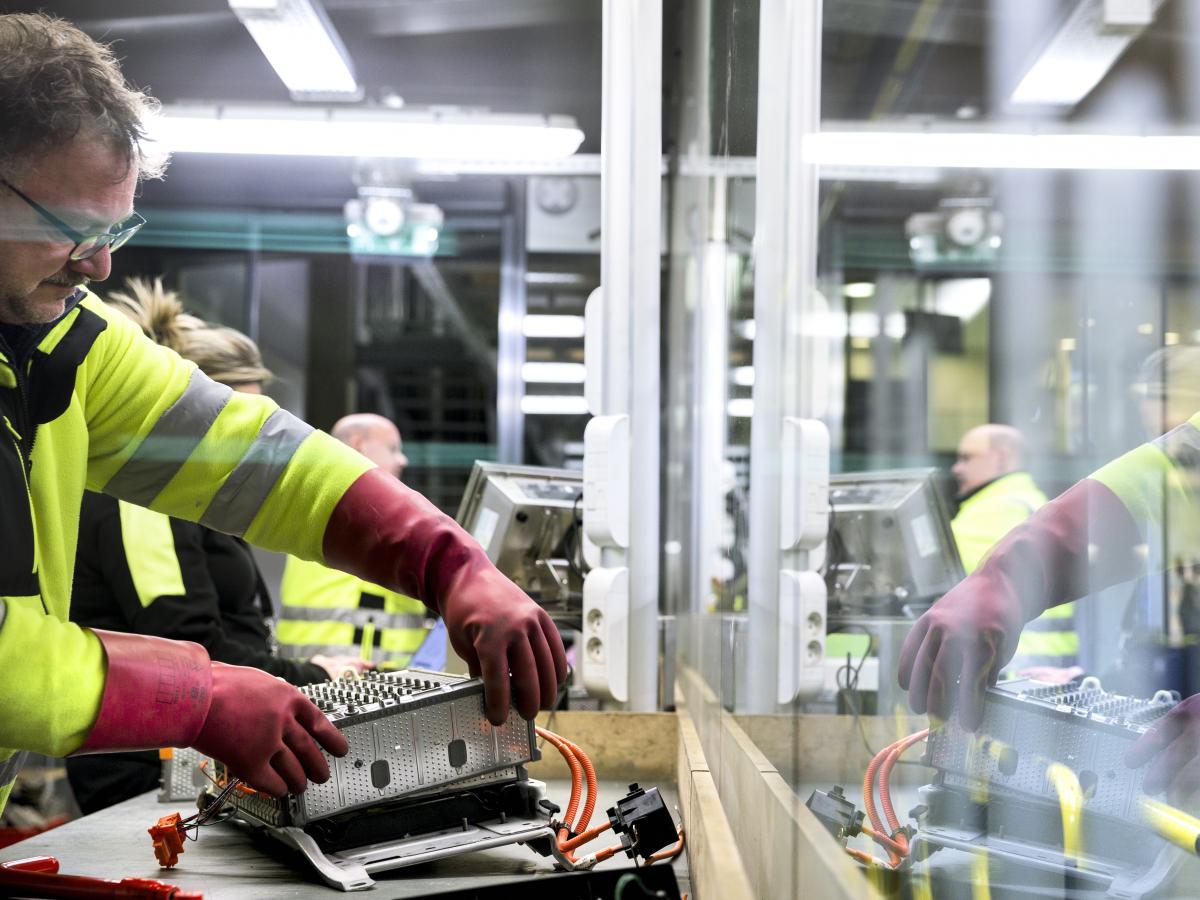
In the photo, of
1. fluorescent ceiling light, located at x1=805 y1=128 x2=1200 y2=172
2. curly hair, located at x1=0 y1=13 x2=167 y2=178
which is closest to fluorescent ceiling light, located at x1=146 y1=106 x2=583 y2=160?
curly hair, located at x1=0 y1=13 x2=167 y2=178

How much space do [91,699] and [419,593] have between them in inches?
14.8

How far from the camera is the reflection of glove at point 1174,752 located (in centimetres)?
46

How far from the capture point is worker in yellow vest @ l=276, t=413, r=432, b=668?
2201mm

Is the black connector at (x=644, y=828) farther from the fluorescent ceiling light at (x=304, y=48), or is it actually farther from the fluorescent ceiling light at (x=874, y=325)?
the fluorescent ceiling light at (x=304, y=48)

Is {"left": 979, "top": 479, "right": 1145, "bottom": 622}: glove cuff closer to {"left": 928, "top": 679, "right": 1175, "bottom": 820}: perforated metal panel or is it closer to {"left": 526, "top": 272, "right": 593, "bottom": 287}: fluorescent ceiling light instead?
{"left": 928, "top": 679, "right": 1175, "bottom": 820}: perforated metal panel

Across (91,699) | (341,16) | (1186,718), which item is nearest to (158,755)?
(91,699)

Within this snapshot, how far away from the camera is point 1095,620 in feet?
1.50

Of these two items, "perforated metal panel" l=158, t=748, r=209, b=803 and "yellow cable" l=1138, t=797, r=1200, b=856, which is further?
"perforated metal panel" l=158, t=748, r=209, b=803

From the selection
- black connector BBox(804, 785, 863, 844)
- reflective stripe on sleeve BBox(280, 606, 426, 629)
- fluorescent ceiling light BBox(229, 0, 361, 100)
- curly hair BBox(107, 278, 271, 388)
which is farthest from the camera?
reflective stripe on sleeve BBox(280, 606, 426, 629)

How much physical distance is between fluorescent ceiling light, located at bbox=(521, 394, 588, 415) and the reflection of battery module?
276cm

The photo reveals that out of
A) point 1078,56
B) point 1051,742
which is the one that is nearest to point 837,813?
point 1051,742

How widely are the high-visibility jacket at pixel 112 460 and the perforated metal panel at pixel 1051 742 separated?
715mm

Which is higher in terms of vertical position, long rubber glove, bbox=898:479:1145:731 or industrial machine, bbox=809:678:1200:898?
long rubber glove, bbox=898:479:1145:731

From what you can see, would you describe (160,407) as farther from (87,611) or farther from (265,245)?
(265,245)
